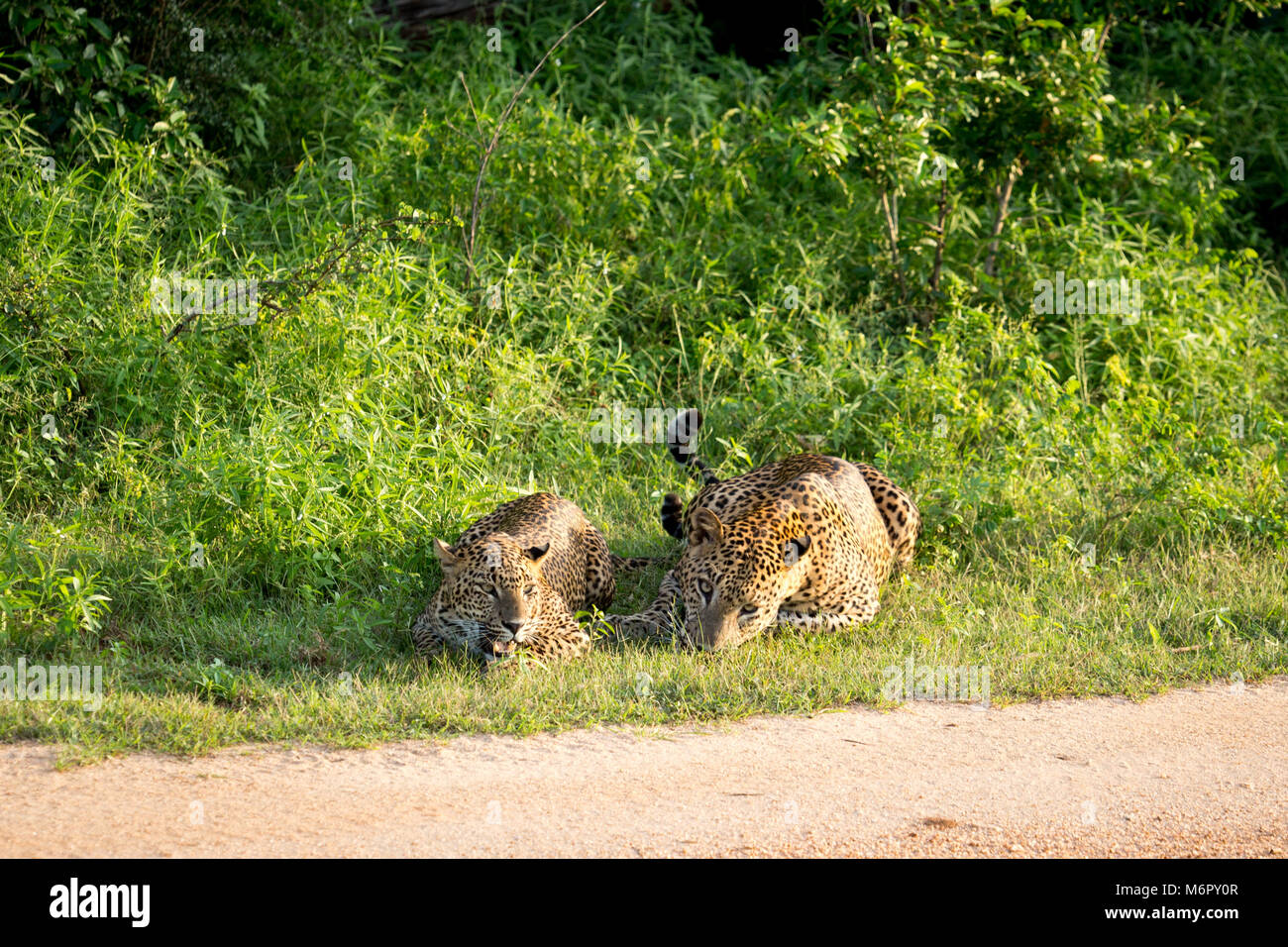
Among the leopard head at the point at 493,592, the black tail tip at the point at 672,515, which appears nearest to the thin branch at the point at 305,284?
the black tail tip at the point at 672,515

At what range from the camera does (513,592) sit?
21.3 ft

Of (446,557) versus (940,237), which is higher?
(940,237)

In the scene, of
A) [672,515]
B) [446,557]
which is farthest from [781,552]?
[446,557]

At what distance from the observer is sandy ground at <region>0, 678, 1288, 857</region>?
4.83 m

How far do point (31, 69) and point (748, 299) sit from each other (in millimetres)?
5694

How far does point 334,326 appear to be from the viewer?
30.0 ft

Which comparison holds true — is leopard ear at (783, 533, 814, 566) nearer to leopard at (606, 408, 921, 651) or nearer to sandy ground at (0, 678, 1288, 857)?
leopard at (606, 408, 921, 651)

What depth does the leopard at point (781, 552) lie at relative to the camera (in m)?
6.99

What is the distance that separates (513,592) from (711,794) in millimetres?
1629

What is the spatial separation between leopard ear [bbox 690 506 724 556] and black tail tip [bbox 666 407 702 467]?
55.3 inches

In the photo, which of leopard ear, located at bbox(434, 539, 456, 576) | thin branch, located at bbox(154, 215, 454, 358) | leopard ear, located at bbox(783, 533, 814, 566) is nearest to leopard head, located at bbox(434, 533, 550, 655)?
leopard ear, located at bbox(434, 539, 456, 576)

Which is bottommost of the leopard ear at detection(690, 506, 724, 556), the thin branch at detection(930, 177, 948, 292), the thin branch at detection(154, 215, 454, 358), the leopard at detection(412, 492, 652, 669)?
the leopard at detection(412, 492, 652, 669)

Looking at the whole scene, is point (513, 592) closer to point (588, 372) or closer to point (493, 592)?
point (493, 592)

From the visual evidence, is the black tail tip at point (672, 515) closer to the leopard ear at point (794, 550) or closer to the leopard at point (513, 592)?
the leopard at point (513, 592)
